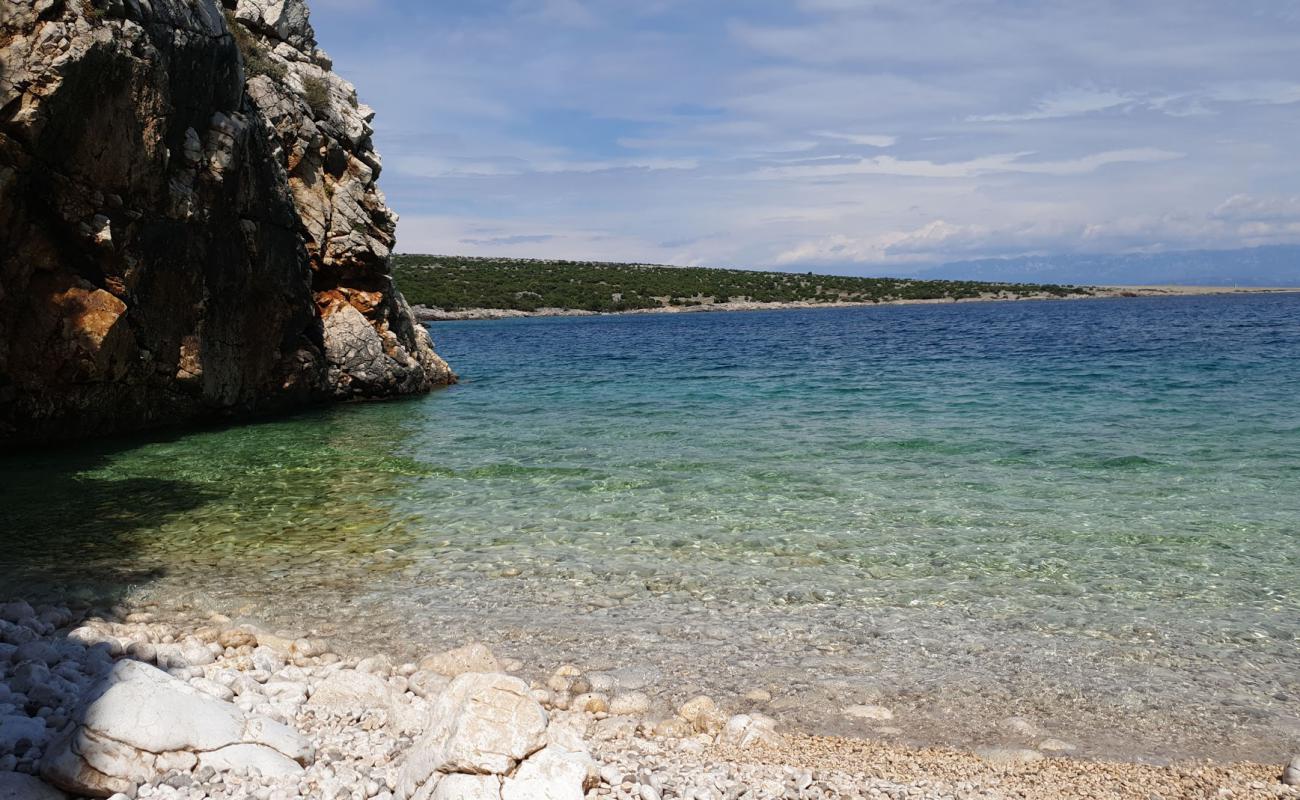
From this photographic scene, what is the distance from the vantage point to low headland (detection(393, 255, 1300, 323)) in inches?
4331

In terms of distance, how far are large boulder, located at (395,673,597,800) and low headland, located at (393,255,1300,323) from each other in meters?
96.9

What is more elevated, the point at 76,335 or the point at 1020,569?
the point at 76,335

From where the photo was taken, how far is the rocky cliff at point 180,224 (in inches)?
659

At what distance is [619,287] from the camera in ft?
420

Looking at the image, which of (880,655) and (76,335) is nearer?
(880,655)

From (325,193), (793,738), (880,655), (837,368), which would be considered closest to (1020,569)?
(880,655)

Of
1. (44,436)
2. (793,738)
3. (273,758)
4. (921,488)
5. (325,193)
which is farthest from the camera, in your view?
(325,193)

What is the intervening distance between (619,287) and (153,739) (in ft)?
407

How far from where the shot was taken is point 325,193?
2858 centimetres

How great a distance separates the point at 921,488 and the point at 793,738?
8.55 m

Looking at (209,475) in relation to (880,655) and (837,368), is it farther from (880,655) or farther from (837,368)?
(837,368)

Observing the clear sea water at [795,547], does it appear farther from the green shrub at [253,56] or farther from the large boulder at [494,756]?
the green shrub at [253,56]

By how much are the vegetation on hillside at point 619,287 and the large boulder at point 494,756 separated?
10285 centimetres

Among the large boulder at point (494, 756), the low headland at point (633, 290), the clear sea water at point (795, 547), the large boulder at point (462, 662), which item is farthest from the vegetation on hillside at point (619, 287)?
the large boulder at point (494, 756)
